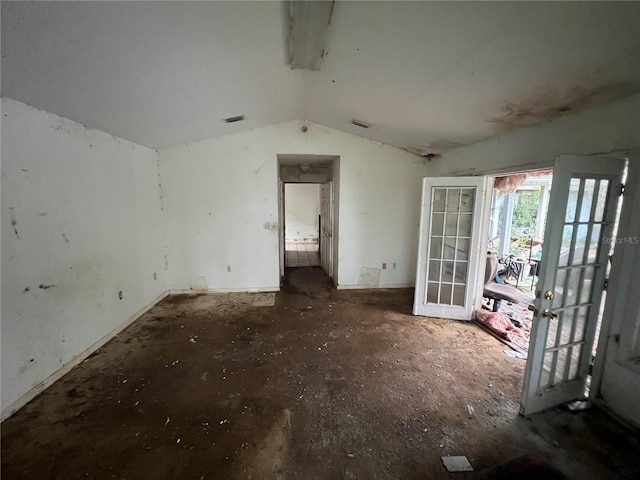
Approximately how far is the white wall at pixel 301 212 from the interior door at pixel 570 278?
8.02 metres

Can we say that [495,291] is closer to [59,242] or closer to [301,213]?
[59,242]

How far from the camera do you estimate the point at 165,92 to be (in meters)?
2.42

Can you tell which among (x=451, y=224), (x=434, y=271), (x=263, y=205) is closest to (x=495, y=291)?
(x=434, y=271)

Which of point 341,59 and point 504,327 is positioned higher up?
point 341,59

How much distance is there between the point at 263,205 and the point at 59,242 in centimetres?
257

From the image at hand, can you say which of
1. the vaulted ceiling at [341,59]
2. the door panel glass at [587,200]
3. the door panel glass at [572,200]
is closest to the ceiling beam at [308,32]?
the vaulted ceiling at [341,59]

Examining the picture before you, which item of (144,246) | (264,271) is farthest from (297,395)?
(144,246)

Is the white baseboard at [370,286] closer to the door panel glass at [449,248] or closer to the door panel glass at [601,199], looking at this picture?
the door panel glass at [449,248]

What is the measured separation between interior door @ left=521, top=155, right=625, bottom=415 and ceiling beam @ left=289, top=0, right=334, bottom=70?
1.79 metres

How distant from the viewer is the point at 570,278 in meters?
1.97

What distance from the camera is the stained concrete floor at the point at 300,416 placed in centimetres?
162

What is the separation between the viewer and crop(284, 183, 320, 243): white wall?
984 cm

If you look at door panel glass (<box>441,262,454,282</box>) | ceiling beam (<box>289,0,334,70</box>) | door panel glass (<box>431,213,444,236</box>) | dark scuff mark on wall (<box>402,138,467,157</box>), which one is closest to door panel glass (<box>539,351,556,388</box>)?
door panel glass (<box>441,262,454,282</box>)

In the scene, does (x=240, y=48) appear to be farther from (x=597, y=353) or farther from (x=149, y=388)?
(x=597, y=353)
